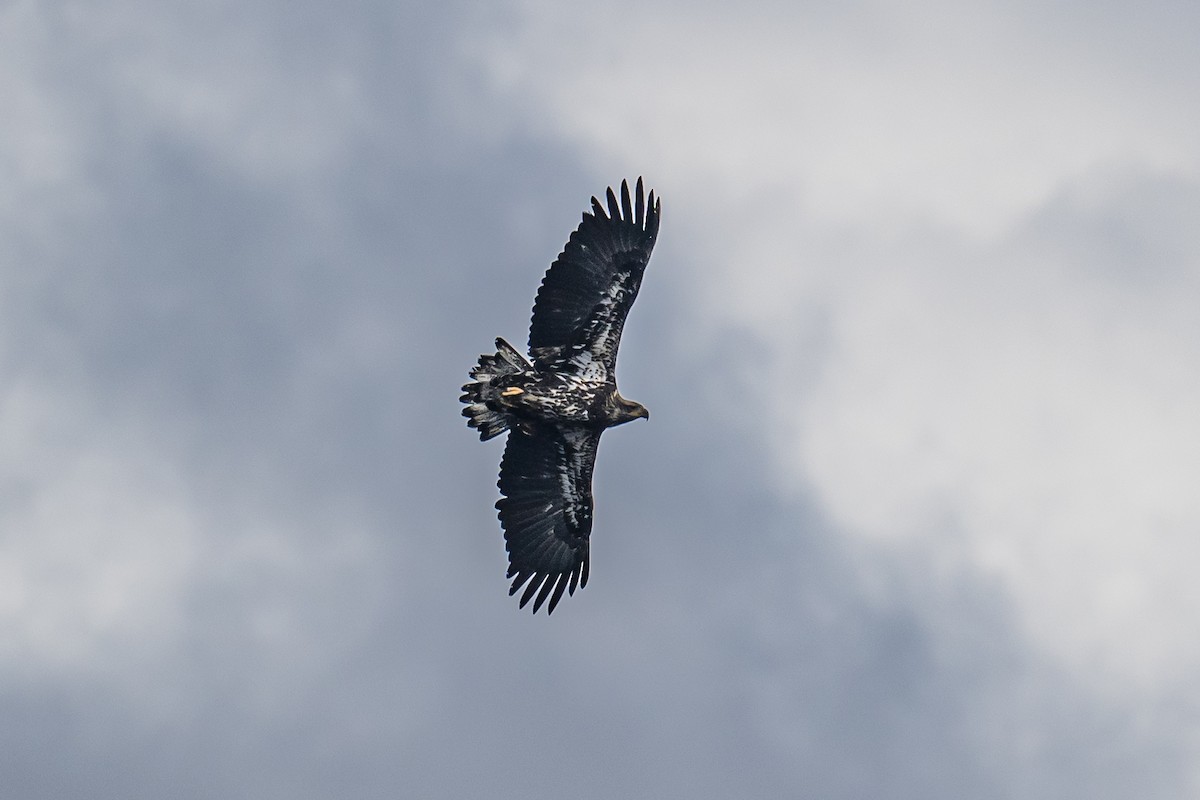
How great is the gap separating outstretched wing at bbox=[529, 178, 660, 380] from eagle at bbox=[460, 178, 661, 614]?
2 cm

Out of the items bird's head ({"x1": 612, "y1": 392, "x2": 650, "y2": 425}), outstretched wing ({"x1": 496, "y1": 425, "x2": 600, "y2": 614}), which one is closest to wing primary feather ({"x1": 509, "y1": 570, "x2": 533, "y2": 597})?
outstretched wing ({"x1": 496, "y1": 425, "x2": 600, "y2": 614})

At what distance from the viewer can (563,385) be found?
1293 inches

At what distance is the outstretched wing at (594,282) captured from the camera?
32281mm

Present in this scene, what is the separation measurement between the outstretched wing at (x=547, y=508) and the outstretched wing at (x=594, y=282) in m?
1.91

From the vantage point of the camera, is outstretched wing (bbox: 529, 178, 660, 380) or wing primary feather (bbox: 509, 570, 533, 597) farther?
wing primary feather (bbox: 509, 570, 533, 597)

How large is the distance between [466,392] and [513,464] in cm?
189

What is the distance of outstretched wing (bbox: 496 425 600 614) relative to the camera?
3412 centimetres

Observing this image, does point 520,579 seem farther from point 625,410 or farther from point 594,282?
point 594,282

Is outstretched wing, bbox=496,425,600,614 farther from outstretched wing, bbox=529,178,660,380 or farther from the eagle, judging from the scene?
outstretched wing, bbox=529,178,660,380

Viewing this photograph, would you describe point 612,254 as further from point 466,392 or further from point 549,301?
point 466,392

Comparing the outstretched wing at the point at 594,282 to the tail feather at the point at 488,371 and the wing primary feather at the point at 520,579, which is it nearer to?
the tail feather at the point at 488,371

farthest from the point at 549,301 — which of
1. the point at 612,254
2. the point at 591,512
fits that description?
the point at 591,512

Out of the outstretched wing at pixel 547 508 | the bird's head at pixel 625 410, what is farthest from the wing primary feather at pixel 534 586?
the bird's head at pixel 625 410

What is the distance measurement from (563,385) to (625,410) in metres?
1.30
